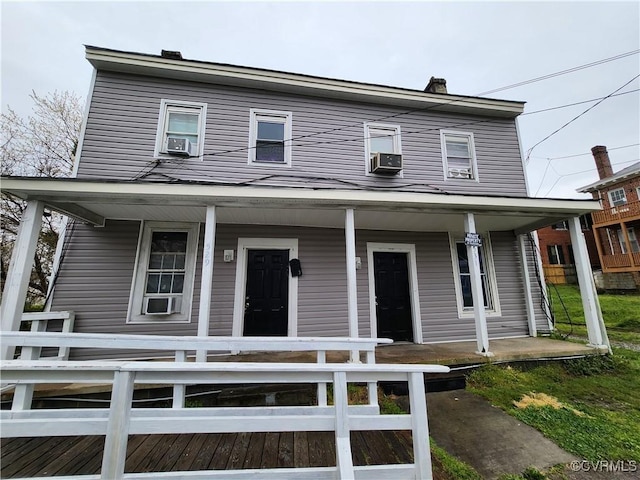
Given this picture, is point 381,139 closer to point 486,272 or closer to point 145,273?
point 486,272

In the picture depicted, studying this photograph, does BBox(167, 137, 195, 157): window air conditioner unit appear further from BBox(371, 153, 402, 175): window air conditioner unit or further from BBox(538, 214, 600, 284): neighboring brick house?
BBox(538, 214, 600, 284): neighboring brick house

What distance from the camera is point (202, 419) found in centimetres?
156

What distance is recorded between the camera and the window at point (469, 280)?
5.63 m

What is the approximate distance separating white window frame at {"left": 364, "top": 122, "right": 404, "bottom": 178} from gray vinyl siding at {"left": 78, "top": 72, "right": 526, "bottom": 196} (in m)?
0.09

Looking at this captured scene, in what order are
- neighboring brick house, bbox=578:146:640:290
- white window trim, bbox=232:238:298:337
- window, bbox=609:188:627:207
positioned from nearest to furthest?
white window trim, bbox=232:238:298:337, neighboring brick house, bbox=578:146:640:290, window, bbox=609:188:627:207

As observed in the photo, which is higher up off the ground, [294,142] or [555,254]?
[294,142]

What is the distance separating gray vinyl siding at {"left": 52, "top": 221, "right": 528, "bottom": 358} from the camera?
435 centimetres

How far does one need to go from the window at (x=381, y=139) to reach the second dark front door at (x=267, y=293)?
3114 mm

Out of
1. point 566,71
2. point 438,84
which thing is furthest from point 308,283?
point 566,71

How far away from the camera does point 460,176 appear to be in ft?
19.9

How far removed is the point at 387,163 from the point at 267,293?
3.71 metres

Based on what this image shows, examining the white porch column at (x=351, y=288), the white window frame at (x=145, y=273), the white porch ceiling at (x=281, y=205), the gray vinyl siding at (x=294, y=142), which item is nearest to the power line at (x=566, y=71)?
the gray vinyl siding at (x=294, y=142)

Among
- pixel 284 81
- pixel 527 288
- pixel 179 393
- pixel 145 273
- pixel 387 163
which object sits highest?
pixel 284 81

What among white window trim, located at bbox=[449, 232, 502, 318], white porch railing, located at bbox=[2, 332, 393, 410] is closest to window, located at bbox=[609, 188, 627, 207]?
white window trim, located at bbox=[449, 232, 502, 318]
